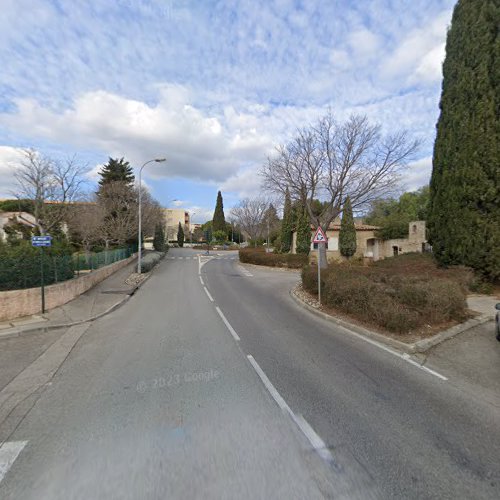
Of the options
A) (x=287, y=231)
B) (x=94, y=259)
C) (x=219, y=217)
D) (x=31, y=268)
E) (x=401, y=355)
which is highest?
(x=219, y=217)

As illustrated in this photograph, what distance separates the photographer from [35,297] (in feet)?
32.0

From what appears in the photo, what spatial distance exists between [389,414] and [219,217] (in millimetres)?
75286

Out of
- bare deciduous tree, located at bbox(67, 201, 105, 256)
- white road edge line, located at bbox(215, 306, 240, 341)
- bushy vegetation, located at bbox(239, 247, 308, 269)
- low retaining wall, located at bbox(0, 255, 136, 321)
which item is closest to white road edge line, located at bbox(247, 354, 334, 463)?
white road edge line, located at bbox(215, 306, 240, 341)

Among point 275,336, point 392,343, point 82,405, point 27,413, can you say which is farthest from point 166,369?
point 392,343

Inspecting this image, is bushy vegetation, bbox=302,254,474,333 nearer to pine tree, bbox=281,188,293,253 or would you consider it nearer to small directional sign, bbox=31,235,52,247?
small directional sign, bbox=31,235,52,247

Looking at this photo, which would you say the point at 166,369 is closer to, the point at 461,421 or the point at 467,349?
the point at 461,421

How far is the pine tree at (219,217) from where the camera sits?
76125 millimetres

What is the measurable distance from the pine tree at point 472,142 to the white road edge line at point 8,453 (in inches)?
584

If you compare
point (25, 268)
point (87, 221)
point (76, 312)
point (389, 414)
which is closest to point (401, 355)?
point (389, 414)

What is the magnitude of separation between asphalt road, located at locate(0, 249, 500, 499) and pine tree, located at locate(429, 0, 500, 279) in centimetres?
915

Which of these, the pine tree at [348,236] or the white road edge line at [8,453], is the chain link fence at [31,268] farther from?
the pine tree at [348,236]

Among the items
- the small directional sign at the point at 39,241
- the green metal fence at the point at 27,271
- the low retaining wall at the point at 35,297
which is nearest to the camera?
the low retaining wall at the point at 35,297

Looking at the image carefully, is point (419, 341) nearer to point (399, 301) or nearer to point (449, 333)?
point (449, 333)

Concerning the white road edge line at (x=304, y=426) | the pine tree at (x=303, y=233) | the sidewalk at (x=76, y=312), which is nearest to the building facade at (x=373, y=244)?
the pine tree at (x=303, y=233)
